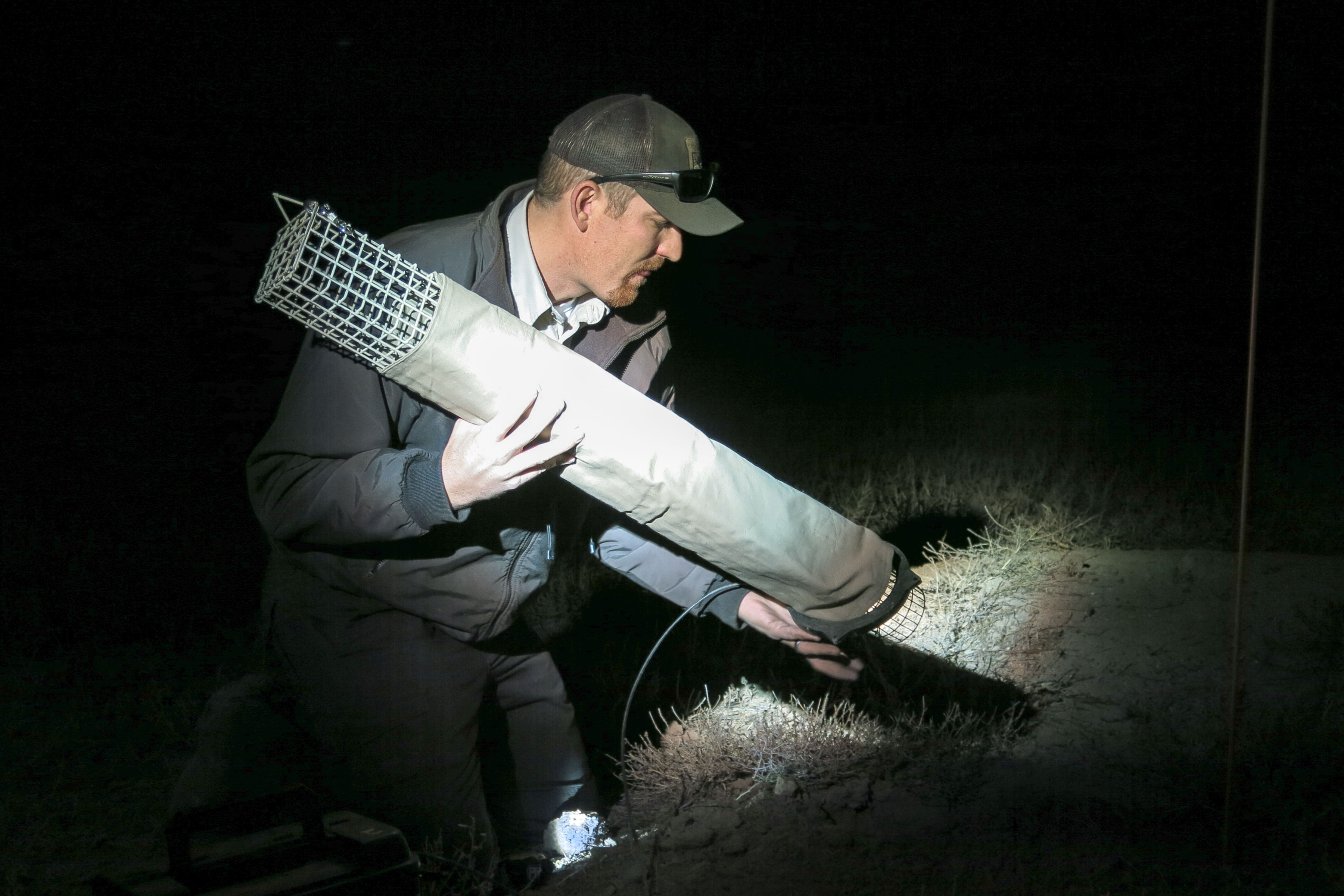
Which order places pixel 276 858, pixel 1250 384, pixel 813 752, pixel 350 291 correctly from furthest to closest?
pixel 813 752
pixel 1250 384
pixel 350 291
pixel 276 858

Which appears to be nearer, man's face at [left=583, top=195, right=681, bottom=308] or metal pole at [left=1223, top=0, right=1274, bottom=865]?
metal pole at [left=1223, top=0, right=1274, bottom=865]

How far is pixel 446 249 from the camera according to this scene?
92.4 inches

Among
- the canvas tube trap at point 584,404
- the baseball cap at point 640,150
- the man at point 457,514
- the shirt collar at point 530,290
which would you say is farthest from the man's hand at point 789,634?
the baseball cap at point 640,150

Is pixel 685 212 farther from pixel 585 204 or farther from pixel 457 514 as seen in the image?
→ pixel 457 514

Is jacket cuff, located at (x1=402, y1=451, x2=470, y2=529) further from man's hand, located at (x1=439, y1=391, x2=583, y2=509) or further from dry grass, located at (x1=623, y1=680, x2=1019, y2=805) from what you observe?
dry grass, located at (x1=623, y1=680, x2=1019, y2=805)

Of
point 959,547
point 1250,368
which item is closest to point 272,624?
point 1250,368

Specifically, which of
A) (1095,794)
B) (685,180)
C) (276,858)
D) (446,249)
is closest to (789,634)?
(1095,794)

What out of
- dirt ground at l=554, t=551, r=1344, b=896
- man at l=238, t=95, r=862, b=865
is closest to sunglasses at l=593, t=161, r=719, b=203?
man at l=238, t=95, r=862, b=865

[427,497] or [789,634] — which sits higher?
[427,497]

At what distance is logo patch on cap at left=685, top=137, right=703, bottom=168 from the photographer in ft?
7.99

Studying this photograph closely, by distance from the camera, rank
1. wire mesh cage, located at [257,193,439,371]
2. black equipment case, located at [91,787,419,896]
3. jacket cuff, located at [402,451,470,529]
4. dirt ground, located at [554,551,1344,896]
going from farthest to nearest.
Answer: dirt ground, located at [554,551,1344,896], jacket cuff, located at [402,451,470,529], wire mesh cage, located at [257,193,439,371], black equipment case, located at [91,787,419,896]

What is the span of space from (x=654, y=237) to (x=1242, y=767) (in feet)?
7.02

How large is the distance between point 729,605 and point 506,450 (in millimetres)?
1038

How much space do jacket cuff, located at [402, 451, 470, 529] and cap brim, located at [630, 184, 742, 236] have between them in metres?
0.79
